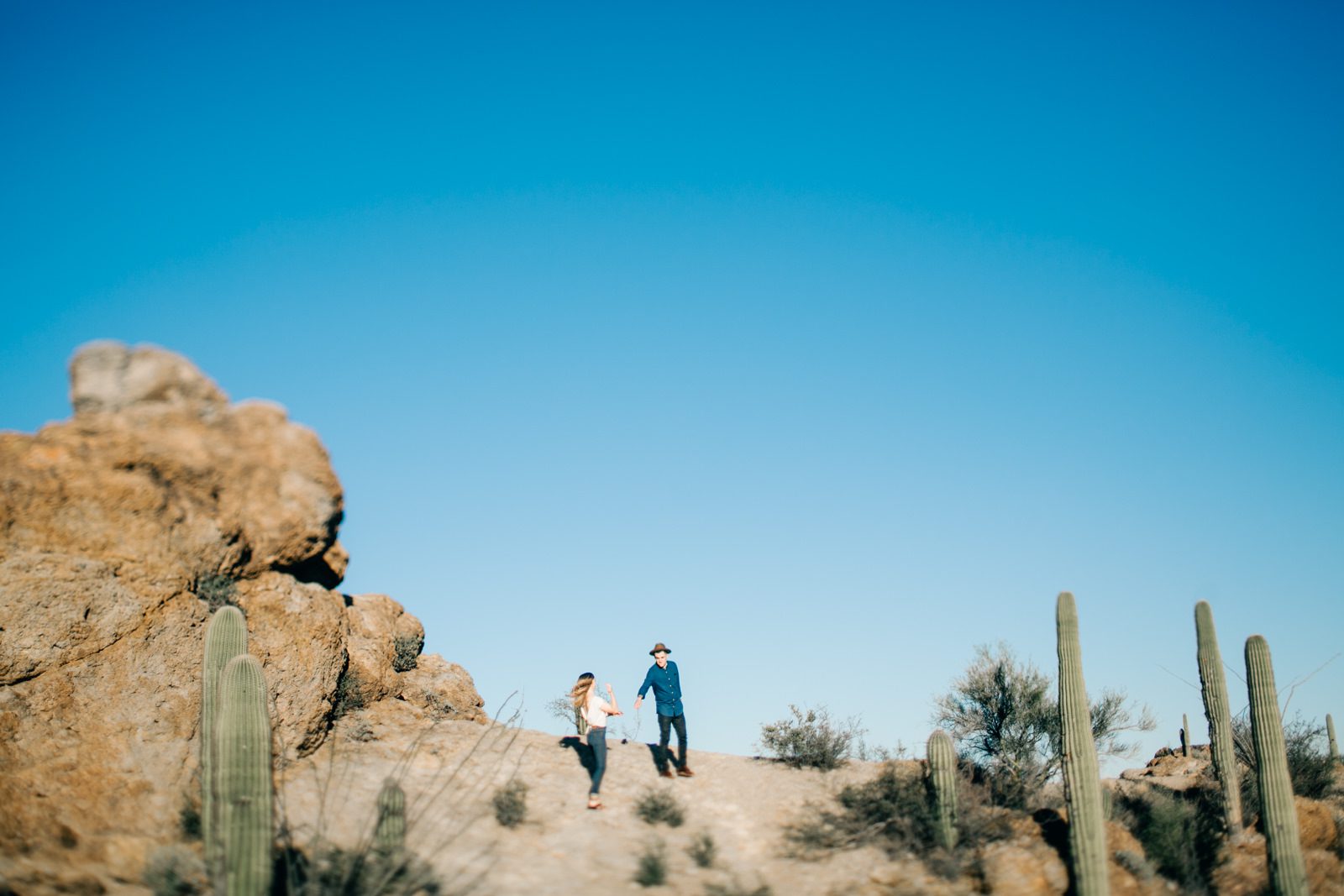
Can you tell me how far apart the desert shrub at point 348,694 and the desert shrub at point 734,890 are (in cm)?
660

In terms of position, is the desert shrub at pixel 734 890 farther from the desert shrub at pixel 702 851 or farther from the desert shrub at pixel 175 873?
the desert shrub at pixel 175 873

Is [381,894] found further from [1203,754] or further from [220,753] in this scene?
[1203,754]

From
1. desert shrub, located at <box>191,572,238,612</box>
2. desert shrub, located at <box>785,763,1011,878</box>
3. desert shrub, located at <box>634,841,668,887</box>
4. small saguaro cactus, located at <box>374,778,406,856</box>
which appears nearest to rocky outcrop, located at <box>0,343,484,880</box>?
desert shrub, located at <box>191,572,238,612</box>

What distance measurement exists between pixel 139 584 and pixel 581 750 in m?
7.28

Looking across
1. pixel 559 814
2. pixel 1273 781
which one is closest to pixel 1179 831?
pixel 1273 781

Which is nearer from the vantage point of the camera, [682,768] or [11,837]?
[11,837]

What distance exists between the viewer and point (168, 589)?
14000 millimetres

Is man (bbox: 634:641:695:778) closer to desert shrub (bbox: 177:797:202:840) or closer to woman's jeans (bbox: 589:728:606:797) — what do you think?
woman's jeans (bbox: 589:728:606:797)

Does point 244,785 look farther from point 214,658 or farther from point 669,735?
point 669,735

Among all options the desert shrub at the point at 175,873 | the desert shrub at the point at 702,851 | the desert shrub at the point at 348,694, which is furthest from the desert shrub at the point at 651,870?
the desert shrub at the point at 348,694

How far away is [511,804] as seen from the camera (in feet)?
44.9

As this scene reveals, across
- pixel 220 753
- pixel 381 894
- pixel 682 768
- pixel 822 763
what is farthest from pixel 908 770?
pixel 220 753

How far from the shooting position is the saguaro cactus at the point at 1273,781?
13430mm

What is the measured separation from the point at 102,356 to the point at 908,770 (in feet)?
42.7
